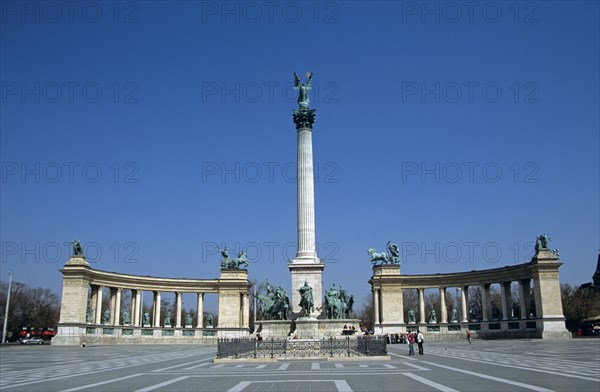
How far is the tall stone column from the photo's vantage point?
172 feet

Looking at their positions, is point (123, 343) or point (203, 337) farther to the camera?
point (203, 337)

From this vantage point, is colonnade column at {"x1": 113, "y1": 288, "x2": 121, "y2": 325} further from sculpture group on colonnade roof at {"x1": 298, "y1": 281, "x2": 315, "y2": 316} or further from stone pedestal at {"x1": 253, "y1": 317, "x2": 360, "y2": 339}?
sculpture group on colonnade roof at {"x1": 298, "y1": 281, "x2": 315, "y2": 316}

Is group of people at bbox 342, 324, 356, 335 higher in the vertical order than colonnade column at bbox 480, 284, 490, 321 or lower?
lower

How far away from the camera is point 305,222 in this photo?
5497 centimetres

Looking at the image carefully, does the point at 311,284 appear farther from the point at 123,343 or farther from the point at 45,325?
the point at 45,325

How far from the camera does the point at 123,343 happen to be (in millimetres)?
71562

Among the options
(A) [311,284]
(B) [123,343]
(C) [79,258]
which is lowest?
(B) [123,343]

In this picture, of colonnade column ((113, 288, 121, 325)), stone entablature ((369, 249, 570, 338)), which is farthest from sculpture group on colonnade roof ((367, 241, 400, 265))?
colonnade column ((113, 288, 121, 325))

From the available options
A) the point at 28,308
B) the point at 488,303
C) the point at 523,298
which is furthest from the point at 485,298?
the point at 28,308

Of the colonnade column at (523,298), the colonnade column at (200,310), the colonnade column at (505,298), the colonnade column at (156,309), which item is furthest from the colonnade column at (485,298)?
the colonnade column at (156,309)

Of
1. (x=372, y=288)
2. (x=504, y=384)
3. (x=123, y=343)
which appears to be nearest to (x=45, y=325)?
(x=123, y=343)

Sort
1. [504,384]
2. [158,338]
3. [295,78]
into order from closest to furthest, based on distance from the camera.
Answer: [504,384]
[295,78]
[158,338]

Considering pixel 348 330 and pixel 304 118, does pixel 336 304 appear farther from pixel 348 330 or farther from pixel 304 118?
pixel 304 118

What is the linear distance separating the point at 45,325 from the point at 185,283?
4738 cm
